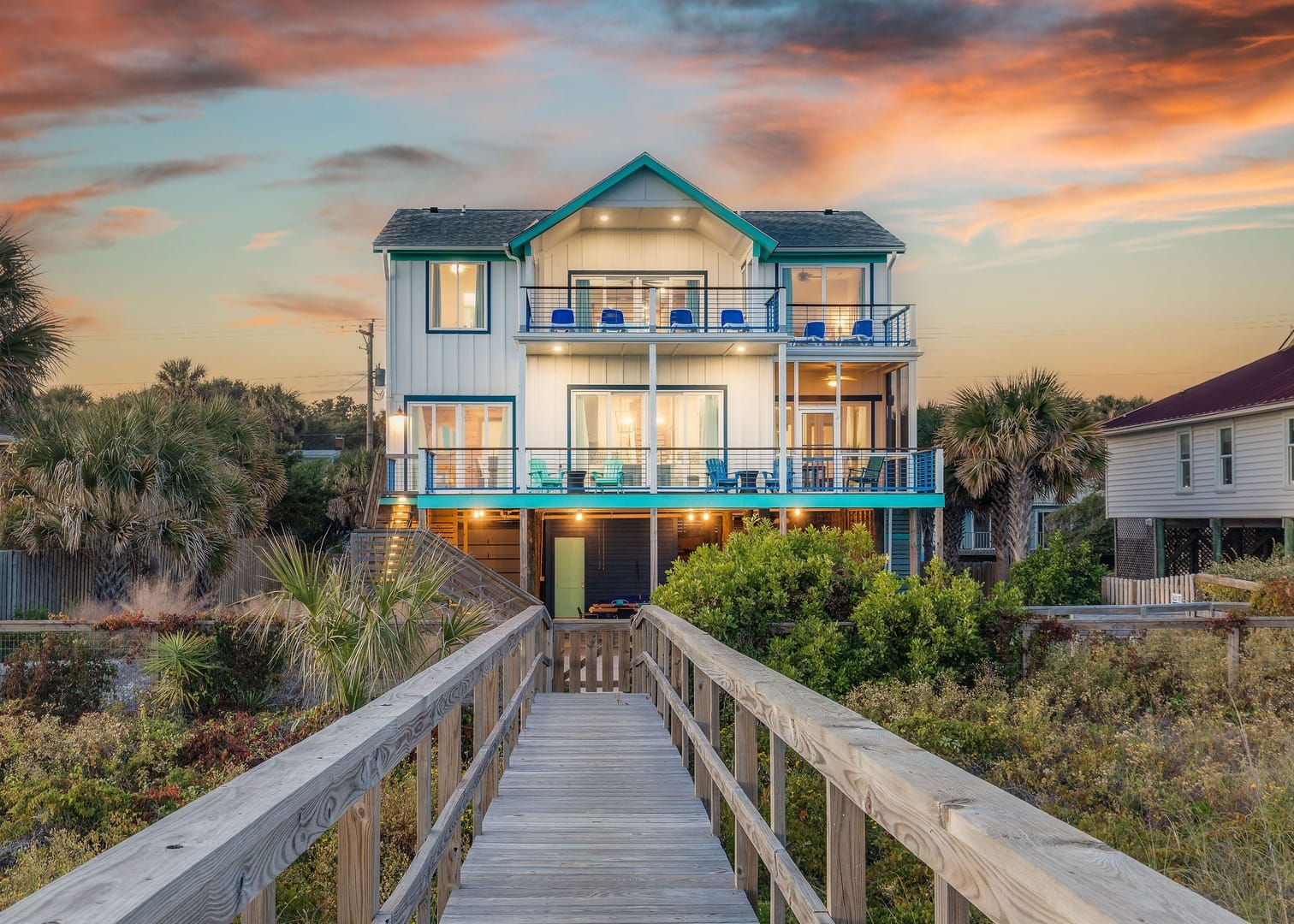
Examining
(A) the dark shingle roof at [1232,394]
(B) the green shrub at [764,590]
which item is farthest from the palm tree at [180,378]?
(A) the dark shingle roof at [1232,394]

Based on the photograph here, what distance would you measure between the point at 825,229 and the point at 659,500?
28.9ft

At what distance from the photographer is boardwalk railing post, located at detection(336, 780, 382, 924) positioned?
2.38 meters

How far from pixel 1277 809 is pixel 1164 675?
5.54 meters

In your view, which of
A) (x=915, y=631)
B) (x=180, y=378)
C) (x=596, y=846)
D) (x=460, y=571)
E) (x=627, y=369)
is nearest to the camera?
(x=596, y=846)

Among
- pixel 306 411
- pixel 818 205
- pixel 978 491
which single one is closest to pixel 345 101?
pixel 818 205

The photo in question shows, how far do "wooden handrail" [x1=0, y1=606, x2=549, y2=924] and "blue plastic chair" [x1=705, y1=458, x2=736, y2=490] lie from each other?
59.1 feet

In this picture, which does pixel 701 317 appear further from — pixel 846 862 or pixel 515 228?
pixel 846 862

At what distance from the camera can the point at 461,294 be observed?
22.3 m

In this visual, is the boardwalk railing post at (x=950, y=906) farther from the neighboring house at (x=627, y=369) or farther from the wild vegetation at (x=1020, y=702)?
the neighboring house at (x=627, y=369)

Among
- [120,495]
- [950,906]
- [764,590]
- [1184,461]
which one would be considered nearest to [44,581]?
[120,495]

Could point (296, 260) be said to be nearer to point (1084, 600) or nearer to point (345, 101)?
point (345, 101)

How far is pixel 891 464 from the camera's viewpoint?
23.3 metres

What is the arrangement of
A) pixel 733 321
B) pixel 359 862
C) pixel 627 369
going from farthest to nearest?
pixel 627 369, pixel 733 321, pixel 359 862

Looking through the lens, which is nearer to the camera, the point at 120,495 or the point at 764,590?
the point at 764,590
